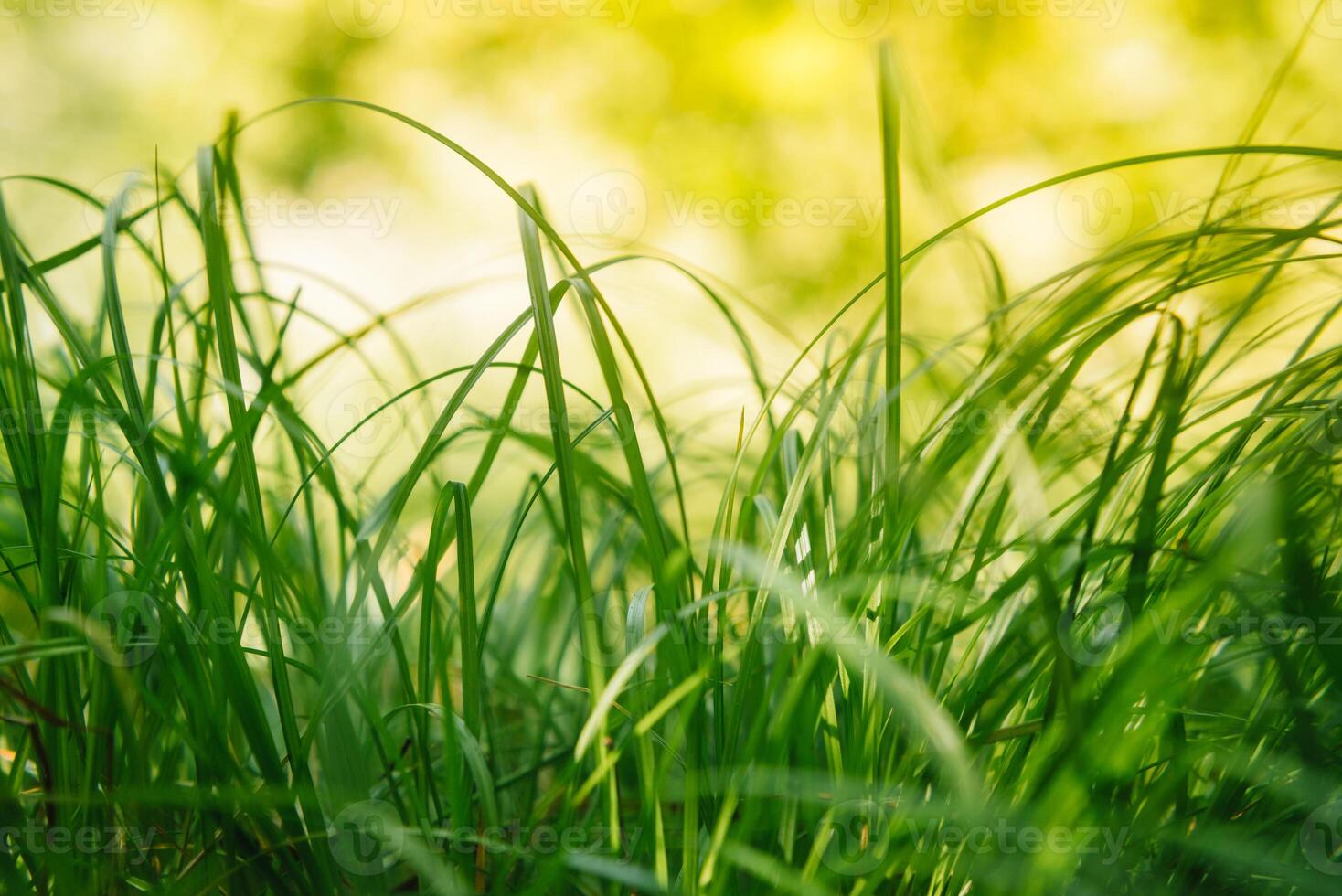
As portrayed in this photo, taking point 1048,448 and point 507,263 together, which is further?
point 507,263

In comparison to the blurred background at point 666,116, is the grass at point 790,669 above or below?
below

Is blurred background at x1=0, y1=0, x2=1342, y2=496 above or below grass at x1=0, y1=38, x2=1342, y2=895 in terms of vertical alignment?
above

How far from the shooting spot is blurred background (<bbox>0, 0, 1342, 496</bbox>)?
5.72ft

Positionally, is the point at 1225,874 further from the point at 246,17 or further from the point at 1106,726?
the point at 246,17

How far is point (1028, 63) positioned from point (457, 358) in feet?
4.33

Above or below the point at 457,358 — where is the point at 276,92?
above

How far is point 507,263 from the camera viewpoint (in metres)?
2.41

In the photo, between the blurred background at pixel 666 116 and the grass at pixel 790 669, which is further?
the blurred background at pixel 666 116

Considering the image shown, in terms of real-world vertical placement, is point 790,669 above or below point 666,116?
below

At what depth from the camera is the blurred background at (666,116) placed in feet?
5.72

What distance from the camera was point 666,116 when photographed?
1917mm

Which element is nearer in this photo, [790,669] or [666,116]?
[790,669]

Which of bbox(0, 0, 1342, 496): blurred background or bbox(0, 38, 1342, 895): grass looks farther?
bbox(0, 0, 1342, 496): blurred background

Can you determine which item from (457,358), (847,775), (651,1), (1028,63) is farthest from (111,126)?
(847,775)
